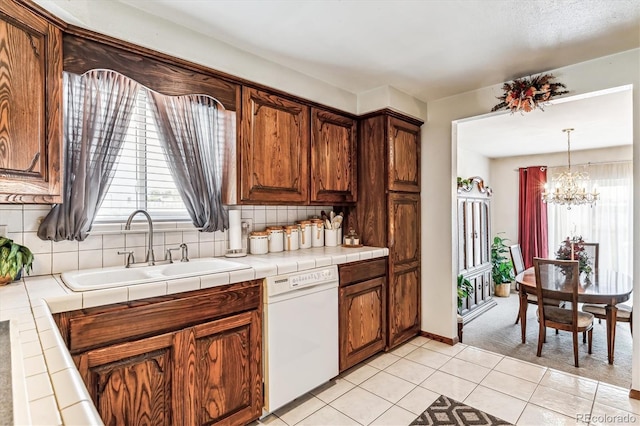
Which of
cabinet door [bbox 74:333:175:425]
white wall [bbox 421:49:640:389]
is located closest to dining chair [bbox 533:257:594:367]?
white wall [bbox 421:49:640:389]

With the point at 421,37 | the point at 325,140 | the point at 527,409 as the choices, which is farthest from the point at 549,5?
the point at 527,409

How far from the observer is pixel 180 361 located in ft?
5.35

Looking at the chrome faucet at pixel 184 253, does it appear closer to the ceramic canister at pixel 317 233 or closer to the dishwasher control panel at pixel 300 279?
the dishwasher control panel at pixel 300 279

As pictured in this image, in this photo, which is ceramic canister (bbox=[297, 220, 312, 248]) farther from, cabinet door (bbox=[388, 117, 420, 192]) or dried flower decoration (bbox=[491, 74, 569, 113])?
dried flower decoration (bbox=[491, 74, 569, 113])

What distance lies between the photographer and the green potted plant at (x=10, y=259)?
1491 millimetres

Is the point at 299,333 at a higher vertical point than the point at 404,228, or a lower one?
lower

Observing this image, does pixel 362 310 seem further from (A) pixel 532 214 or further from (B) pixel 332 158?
(A) pixel 532 214

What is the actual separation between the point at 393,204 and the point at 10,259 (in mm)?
2595

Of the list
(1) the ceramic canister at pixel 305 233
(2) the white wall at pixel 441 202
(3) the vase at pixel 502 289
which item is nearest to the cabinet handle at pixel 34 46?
(1) the ceramic canister at pixel 305 233

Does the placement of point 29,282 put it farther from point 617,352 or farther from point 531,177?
point 531,177

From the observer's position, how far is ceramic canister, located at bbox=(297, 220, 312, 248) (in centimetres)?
291

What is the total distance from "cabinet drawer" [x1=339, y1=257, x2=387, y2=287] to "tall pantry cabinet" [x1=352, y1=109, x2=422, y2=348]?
10cm

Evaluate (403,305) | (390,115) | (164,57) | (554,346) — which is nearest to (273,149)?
(164,57)

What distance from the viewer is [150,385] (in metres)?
1.55
